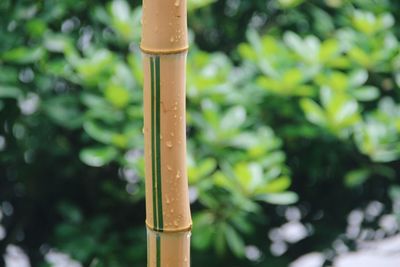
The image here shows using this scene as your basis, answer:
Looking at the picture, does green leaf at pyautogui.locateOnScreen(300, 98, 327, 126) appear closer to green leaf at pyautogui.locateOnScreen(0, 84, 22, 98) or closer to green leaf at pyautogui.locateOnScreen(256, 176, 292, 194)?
green leaf at pyautogui.locateOnScreen(256, 176, 292, 194)

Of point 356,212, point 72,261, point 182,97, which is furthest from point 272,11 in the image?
point 182,97

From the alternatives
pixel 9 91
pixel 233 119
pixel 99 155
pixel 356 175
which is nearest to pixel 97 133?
pixel 99 155

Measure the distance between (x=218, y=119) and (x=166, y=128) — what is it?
0.97 metres

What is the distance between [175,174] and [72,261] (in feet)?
4.38

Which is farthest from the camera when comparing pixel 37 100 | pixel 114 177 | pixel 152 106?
pixel 114 177

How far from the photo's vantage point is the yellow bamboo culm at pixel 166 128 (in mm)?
1235

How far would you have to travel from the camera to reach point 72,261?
255 centimetres

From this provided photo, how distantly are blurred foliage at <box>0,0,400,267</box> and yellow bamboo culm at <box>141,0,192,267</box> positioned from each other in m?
0.83

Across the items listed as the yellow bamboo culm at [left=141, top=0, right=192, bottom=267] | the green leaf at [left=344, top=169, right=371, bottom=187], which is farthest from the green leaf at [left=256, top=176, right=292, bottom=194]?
the yellow bamboo culm at [left=141, top=0, right=192, bottom=267]

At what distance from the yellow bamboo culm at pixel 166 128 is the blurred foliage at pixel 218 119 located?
2.73 ft

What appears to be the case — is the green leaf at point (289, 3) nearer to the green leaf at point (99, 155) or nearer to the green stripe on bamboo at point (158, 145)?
the green leaf at point (99, 155)

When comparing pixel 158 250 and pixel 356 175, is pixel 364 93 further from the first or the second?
pixel 158 250

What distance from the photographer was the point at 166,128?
1.27 m

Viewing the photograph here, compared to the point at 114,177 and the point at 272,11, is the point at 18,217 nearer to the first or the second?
the point at 114,177
